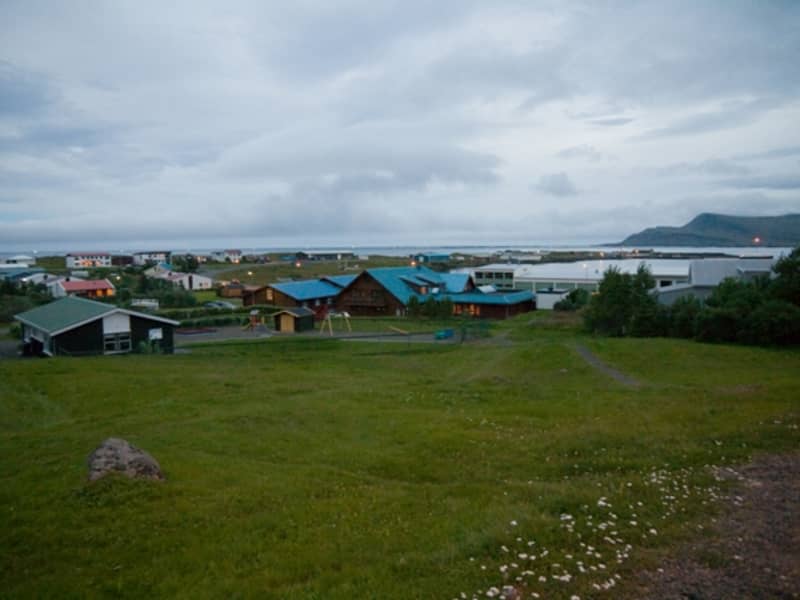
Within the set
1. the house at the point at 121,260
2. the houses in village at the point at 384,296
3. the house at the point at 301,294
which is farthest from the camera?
the house at the point at 121,260

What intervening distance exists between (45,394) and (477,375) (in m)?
21.5

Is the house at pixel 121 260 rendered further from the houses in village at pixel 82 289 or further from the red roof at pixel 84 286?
the red roof at pixel 84 286

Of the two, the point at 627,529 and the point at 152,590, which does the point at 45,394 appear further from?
the point at 627,529

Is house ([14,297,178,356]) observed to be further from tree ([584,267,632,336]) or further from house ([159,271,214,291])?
house ([159,271,214,291])

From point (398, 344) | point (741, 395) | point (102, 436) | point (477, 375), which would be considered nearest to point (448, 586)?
point (102, 436)

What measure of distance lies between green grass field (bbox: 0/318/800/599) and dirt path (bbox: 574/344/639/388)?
1.24m

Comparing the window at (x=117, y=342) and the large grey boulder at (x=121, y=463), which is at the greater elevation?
the large grey boulder at (x=121, y=463)

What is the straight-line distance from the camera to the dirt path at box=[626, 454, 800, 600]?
21.9ft

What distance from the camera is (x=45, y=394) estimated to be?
24.8 metres

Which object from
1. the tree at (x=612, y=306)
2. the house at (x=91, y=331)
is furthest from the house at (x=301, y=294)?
the tree at (x=612, y=306)

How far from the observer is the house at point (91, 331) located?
131 feet

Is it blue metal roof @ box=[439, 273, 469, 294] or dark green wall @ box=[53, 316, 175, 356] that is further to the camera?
blue metal roof @ box=[439, 273, 469, 294]

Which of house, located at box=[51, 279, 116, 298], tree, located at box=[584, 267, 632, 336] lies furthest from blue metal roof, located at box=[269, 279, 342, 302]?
tree, located at box=[584, 267, 632, 336]

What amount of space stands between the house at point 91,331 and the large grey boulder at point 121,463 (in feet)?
110
